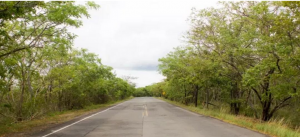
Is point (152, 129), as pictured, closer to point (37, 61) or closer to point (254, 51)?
point (254, 51)

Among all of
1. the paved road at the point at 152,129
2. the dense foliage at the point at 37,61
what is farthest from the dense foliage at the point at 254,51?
the dense foliage at the point at 37,61

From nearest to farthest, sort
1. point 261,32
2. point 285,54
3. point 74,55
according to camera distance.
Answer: point 285,54 → point 261,32 → point 74,55

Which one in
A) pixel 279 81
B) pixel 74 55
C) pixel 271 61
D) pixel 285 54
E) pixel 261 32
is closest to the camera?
pixel 285 54

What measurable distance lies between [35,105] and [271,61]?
15475mm

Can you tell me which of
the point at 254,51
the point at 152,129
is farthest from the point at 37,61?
the point at 254,51

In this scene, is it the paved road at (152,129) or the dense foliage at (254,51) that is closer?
the paved road at (152,129)

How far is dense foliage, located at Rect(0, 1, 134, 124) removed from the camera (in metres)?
10.4

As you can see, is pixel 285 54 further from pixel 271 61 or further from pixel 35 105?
pixel 35 105

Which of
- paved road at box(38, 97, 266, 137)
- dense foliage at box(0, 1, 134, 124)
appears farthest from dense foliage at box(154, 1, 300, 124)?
dense foliage at box(0, 1, 134, 124)

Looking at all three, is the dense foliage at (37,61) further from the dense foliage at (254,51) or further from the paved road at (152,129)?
the dense foliage at (254,51)

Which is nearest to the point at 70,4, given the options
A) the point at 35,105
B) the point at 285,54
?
the point at 35,105

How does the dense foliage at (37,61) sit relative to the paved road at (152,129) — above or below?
above

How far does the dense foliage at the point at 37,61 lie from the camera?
10352mm

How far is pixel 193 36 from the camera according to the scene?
66.4 ft
